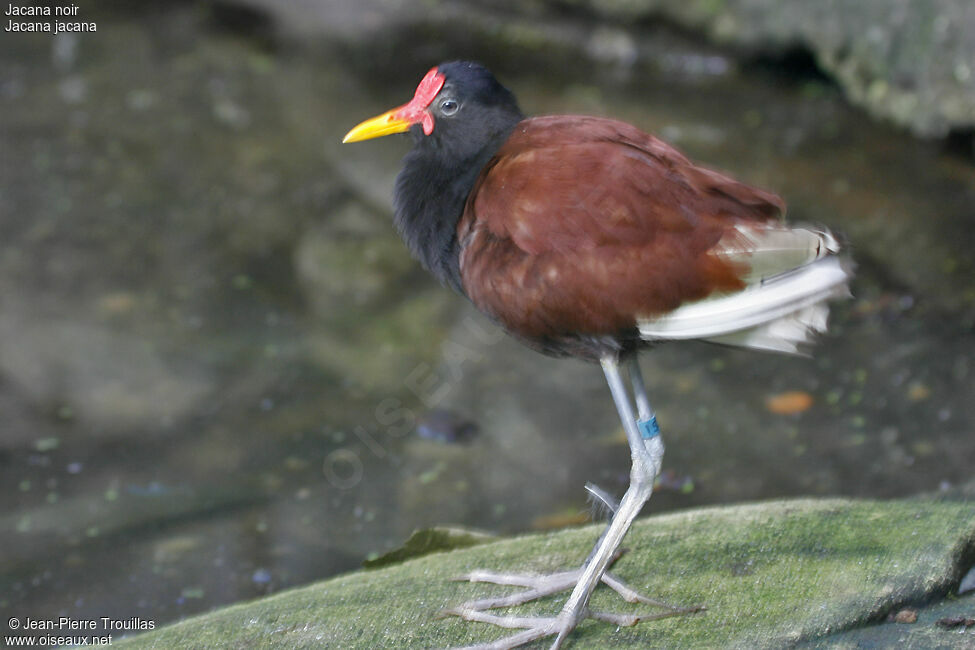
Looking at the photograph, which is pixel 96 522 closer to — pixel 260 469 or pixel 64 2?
pixel 260 469

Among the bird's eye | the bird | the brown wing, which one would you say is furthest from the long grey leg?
the bird's eye

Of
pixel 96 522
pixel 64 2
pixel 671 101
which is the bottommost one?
pixel 96 522

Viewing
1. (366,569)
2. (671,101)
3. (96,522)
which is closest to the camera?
(366,569)

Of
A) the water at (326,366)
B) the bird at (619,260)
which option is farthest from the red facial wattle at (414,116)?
the water at (326,366)

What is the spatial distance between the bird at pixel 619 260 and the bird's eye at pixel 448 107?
0.19 meters

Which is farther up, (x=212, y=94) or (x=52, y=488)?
(x=212, y=94)

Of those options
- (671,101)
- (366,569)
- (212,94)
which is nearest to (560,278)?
(366,569)

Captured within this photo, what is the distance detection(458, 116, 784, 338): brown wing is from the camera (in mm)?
2402

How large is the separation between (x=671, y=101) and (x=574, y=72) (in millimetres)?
806

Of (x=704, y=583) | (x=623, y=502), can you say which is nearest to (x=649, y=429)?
(x=623, y=502)

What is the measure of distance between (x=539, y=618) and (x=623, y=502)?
1.18 ft

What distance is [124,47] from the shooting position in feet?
26.1

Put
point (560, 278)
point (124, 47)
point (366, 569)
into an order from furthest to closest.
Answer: point (124, 47), point (366, 569), point (560, 278)

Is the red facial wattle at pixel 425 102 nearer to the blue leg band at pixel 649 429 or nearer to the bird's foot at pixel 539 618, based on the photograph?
the blue leg band at pixel 649 429
